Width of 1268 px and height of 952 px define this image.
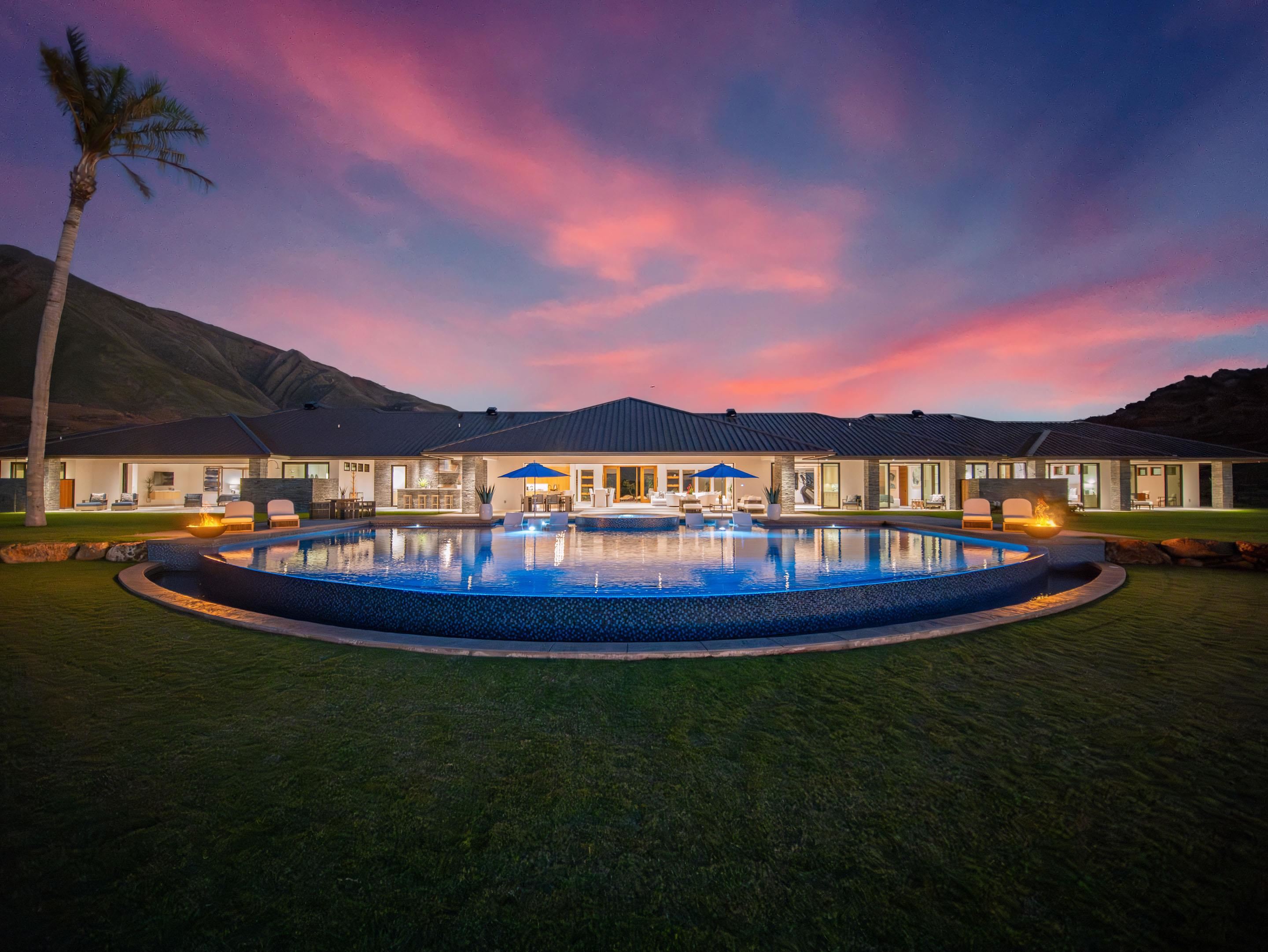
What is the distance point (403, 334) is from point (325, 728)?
33.8 m

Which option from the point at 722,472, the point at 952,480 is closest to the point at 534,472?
the point at 722,472

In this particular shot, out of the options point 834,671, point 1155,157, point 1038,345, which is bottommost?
point 834,671

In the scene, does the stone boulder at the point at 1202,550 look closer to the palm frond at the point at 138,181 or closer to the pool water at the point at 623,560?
the pool water at the point at 623,560

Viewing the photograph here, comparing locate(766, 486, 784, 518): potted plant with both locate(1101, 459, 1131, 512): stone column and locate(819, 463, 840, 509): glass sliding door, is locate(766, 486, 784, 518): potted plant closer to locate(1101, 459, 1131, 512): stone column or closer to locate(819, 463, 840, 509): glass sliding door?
locate(819, 463, 840, 509): glass sliding door

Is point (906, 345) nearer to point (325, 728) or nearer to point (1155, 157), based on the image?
point (1155, 157)

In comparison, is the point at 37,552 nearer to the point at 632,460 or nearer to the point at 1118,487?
the point at 632,460

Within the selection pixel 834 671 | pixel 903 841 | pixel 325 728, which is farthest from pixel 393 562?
pixel 903 841

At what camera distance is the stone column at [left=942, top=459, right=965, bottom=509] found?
86.3 ft

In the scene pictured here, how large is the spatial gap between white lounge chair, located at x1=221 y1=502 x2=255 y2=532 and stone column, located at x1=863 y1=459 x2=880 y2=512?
23706 mm

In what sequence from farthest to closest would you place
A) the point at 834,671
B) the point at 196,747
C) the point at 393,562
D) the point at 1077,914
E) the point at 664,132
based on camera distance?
the point at 664,132
the point at 393,562
the point at 834,671
the point at 196,747
the point at 1077,914

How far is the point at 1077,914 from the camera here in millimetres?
1785

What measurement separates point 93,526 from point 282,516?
7.55 m

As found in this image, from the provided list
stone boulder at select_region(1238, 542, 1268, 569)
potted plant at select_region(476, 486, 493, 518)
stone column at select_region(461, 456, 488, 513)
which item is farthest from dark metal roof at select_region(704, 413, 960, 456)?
stone boulder at select_region(1238, 542, 1268, 569)

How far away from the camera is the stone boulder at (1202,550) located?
9.27 m
